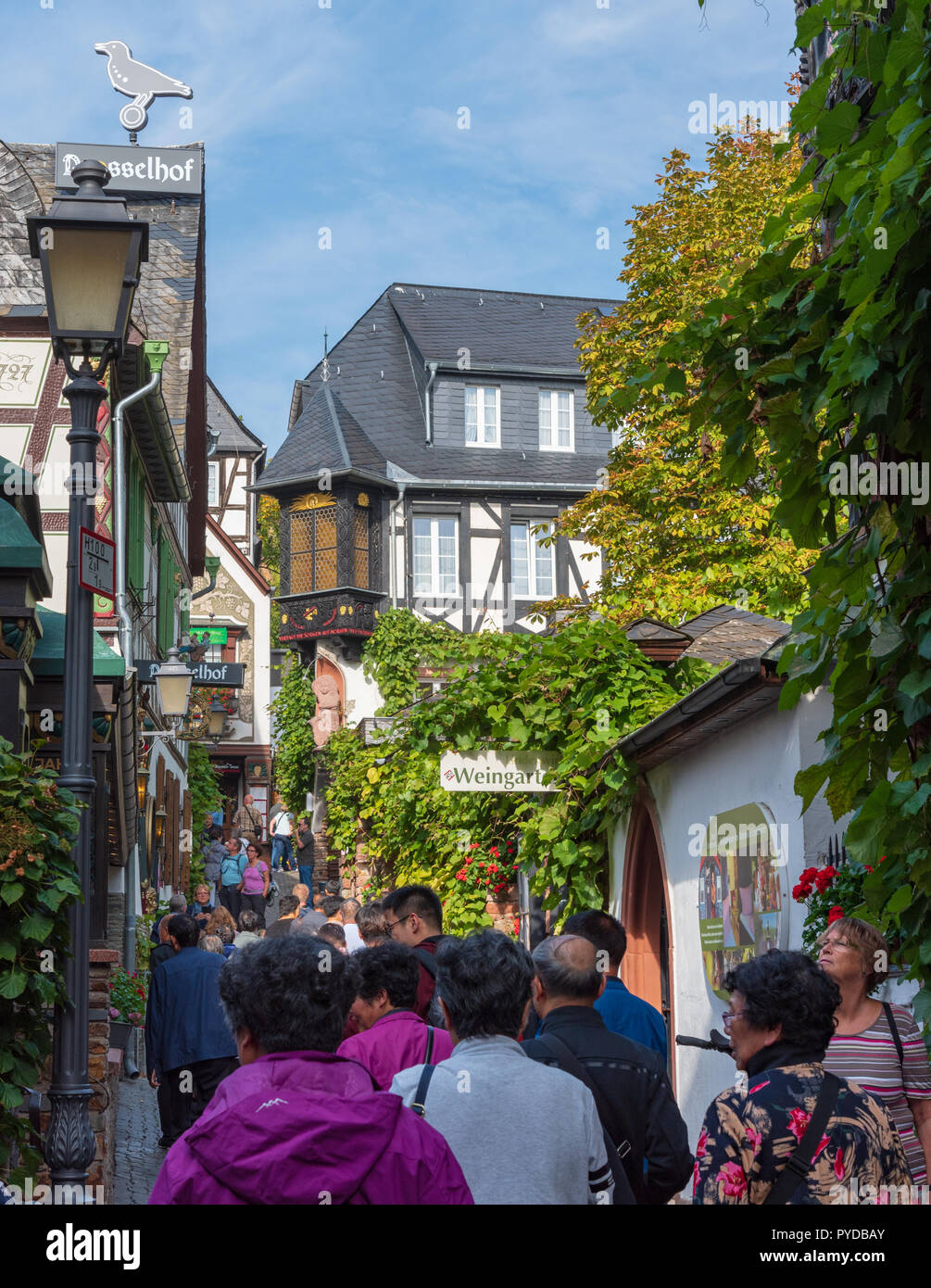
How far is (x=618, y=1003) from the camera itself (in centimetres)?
562

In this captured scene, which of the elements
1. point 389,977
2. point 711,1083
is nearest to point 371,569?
point 711,1083

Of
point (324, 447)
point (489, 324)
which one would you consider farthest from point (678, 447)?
point (489, 324)

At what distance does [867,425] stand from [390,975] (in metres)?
2.20

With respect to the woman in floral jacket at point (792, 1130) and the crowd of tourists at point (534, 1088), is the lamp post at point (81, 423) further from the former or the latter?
the woman in floral jacket at point (792, 1130)

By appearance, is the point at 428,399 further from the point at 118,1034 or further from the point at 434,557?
the point at 118,1034

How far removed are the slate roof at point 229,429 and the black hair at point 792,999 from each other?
45889 millimetres

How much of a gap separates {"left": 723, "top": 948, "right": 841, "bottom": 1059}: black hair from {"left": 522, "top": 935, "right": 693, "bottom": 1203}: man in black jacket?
Answer: 2.47ft

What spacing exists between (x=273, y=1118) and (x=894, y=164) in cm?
266

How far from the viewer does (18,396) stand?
15.2 meters

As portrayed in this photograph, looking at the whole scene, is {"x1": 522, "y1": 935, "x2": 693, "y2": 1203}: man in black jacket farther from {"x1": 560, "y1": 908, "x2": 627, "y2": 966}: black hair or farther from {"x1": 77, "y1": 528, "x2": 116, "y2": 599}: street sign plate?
{"x1": 77, "y1": 528, "x2": 116, "y2": 599}: street sign plate

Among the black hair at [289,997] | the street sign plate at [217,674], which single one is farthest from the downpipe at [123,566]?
the black hair at [289,997]

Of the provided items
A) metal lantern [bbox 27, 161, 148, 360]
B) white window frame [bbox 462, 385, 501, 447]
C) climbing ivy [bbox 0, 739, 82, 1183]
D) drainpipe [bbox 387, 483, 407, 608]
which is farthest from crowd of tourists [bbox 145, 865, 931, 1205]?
white window frame [bbox 462, 385, 501, 447]

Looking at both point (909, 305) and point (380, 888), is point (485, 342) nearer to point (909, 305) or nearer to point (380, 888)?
point (380, 888)

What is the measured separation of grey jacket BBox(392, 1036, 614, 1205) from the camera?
11.1 feet
